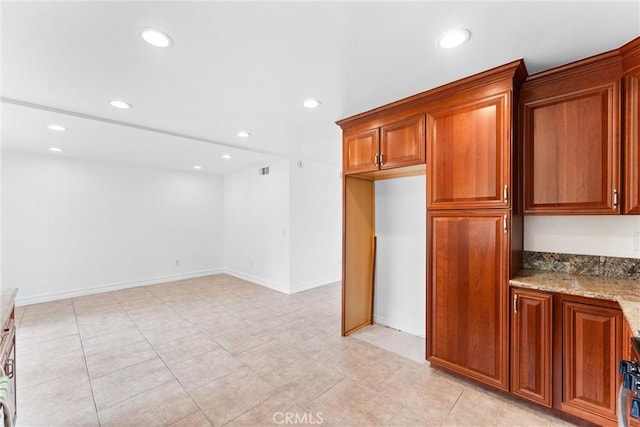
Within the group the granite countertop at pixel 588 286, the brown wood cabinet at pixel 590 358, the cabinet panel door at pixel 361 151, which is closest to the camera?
the granite countertop at pixel 588 286

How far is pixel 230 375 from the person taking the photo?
7.97ft

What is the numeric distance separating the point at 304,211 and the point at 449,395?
3623 mm

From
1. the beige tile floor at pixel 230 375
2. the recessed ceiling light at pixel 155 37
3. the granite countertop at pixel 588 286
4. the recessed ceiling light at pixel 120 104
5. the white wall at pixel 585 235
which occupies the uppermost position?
the recessed ceiling light at pixel 155 37

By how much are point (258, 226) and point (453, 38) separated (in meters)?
4.71

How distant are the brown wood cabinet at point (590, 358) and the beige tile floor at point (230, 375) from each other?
239 millimetres

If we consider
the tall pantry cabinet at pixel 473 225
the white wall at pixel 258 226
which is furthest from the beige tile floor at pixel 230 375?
the white wall at pixel 258 226

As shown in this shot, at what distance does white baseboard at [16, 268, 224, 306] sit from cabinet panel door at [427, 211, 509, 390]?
5.34 metres

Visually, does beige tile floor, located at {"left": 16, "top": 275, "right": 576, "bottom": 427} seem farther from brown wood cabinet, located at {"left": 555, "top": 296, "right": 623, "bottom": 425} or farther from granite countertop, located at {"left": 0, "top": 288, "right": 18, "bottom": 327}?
granite countertop, located at {"left": 0, "top": 288, "right": 18, "bottom": 327}

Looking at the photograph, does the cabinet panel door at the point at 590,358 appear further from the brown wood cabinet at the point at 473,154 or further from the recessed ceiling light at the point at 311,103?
the recessed ceiling light at the point at 311,103

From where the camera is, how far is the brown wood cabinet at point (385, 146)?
8.23ft

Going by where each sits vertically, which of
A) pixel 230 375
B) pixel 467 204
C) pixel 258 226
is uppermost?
pixel 467 204

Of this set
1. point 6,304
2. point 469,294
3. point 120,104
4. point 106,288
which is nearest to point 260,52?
point 120,104

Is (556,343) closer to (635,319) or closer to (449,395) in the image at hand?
(635,319)

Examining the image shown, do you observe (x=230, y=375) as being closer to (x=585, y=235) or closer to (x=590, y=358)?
(x=590, y=358)
